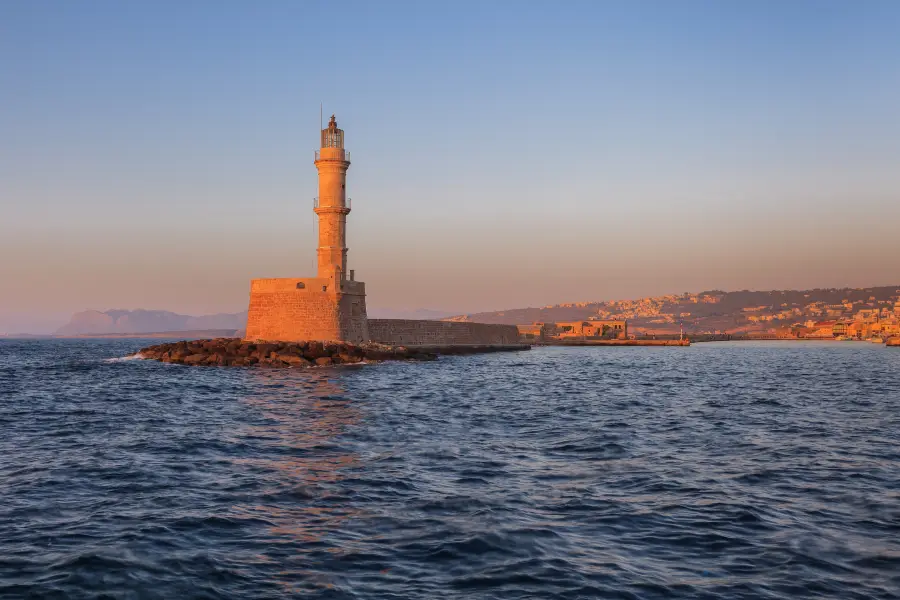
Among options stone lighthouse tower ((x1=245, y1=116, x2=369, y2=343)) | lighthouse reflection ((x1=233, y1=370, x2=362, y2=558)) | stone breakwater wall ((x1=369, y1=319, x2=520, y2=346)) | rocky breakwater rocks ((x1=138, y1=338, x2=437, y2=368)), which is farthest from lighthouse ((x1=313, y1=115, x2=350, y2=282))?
lighthouse reflection ((x1=233, y1=370, x2=362, y2=558))

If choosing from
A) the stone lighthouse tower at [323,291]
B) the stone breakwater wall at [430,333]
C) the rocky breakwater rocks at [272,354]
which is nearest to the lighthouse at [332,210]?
the stone lighthouse tower at [323,291]

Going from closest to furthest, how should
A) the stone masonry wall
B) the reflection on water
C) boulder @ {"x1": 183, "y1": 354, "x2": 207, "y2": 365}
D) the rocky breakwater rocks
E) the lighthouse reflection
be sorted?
1. the reflection on water
2. the lighthouse reflection
3. the rocky breakwater rocks
4. boulder @ {"x1": 183, "y1": 354, "x2": 207, "y2": 365}
5. the stone masonry wall

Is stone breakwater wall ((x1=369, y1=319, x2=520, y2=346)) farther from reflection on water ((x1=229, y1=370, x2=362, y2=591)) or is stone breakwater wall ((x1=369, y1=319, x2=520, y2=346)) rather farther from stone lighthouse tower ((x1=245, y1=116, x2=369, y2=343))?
reflection on water ((x1=229, y1=370, x2=362, y2=591))

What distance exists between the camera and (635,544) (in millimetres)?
7586

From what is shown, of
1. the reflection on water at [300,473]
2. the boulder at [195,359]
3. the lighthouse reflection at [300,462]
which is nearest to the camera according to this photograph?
the reflection on water at [300,473]

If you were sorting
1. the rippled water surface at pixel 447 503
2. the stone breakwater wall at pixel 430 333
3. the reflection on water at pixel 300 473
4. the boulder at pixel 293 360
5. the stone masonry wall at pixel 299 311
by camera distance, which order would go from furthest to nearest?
the stone breakwater wall at pixel 430 333, the stone masonry wall at pixel 299 311, the boulder at pixel 293 360, the reflection on water at pixel 300 473, the rippled water surface at pixel 447 503

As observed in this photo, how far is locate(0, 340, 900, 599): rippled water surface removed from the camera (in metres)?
6.61

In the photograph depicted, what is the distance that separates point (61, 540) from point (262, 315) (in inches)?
1437

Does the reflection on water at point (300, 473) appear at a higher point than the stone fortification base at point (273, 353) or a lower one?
lower

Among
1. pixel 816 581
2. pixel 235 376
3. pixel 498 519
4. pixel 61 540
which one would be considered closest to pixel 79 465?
pixel 61 540

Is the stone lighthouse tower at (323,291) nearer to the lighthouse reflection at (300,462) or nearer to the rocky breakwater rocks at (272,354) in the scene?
the rocky breakwater rocks at (272,354)

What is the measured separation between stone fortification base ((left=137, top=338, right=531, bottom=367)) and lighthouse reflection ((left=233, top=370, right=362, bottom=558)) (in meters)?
14.7

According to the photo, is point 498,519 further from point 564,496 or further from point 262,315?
point 262,315

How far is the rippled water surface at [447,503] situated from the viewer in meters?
6.61
